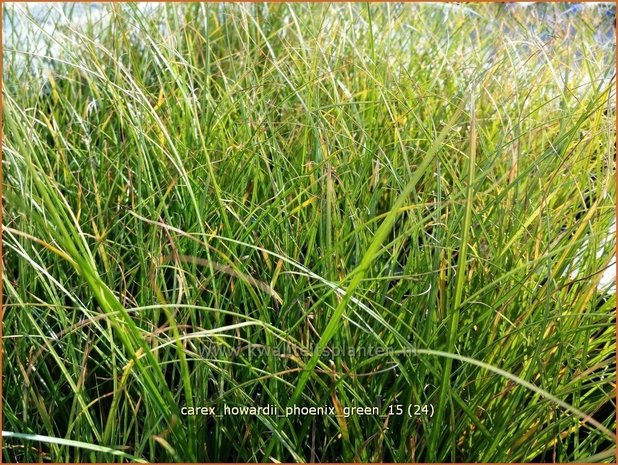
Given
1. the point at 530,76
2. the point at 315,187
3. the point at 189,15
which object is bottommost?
the point at 315,187

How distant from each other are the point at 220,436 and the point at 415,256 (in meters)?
0.46

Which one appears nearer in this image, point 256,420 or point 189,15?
point 256,420

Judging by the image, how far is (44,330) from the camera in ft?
4.20

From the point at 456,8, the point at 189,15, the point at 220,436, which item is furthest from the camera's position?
the point at 456,8

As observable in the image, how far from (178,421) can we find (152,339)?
0.50 feet

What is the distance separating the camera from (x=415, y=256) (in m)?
1.23

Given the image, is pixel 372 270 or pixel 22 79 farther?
pixel 22 79

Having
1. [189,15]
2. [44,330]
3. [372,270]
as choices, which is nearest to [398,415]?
[372,270]

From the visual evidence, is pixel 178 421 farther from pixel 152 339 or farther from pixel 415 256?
pixel 415 256

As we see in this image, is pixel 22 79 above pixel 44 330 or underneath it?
above

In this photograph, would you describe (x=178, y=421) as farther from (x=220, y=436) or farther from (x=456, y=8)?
(x=456, y=8)

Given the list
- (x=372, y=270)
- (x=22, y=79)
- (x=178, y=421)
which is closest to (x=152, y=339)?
(x=178, y=421)

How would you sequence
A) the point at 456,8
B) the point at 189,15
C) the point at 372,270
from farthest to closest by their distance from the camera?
the point at 456,8
the point at 189,15
the point at 372,270

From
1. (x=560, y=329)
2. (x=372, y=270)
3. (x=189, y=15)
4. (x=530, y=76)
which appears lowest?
(x=560, y=329)
